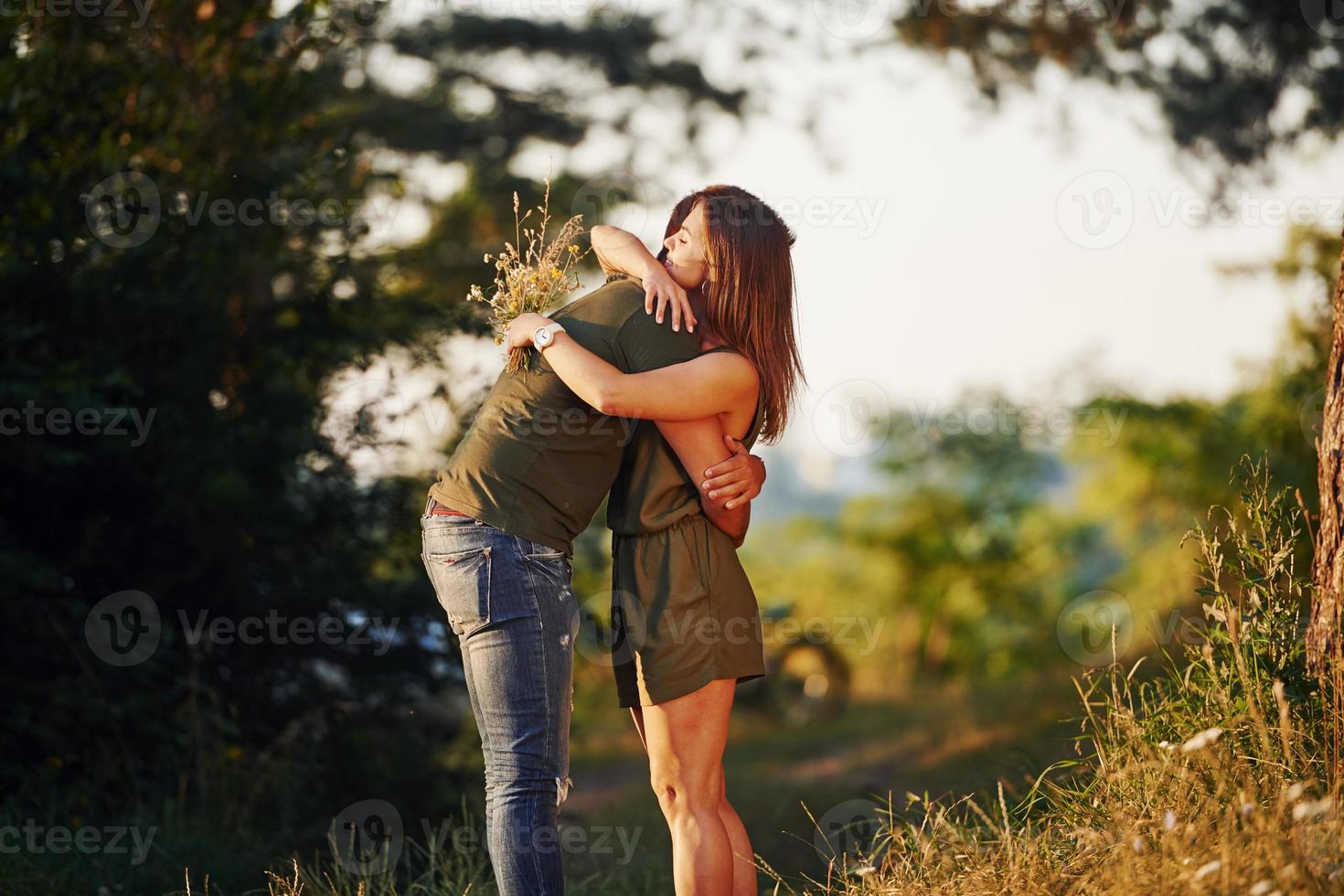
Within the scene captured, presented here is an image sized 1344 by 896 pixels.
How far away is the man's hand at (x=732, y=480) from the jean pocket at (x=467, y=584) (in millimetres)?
550

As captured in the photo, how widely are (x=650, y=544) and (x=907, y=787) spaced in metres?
4.76

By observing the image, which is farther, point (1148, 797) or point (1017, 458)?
point (1017, 458)

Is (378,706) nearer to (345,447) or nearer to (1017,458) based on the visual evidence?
(345,447)

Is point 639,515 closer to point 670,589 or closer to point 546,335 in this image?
point 670,589

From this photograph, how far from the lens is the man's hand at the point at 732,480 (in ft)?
10.2

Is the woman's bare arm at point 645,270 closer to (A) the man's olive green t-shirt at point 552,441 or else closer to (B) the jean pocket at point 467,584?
(A) the man's olive green t-shirt at point 552,441

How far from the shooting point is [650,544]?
3.21m

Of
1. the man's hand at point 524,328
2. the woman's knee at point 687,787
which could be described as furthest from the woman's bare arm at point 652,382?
the woman's knee at point 687,787

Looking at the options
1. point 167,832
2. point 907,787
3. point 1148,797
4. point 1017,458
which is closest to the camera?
point 1148,797

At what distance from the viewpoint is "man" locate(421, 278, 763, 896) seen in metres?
2.96

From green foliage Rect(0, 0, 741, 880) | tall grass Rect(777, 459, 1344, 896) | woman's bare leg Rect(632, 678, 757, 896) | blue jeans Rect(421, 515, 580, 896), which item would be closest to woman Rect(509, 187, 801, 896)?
woman's bare leg Rect(632, 678, 757, 896)

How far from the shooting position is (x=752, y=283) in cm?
318

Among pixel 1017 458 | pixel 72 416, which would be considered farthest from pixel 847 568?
pixel 72 416

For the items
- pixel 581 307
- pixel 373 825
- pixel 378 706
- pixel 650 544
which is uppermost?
pixel 581 307
